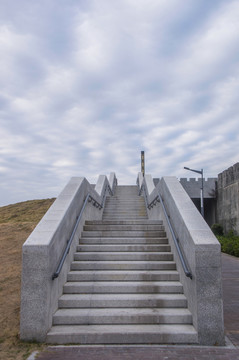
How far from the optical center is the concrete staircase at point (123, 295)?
3754 mm

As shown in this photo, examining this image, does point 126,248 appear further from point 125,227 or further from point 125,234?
point 125,227

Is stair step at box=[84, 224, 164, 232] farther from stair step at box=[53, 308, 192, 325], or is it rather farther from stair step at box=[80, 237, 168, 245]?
stair step at box=[53, 308, 192, 325]

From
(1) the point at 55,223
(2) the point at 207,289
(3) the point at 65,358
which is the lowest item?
(3) the point at 65,358

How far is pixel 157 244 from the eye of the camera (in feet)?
19.4

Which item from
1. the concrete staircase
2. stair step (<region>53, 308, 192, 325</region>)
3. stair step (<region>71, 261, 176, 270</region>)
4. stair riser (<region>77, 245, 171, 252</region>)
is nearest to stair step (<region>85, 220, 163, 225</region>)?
the concrete staircase

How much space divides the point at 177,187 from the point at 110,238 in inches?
68.5

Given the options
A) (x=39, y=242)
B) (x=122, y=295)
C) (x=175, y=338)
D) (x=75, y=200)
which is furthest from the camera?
(x=75, y=200)

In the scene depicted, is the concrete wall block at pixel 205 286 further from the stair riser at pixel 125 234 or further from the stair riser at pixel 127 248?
the stair riser at pixel 125 234

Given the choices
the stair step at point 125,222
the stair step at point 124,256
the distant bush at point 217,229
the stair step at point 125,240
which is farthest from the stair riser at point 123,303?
the distant bush at point 217,229

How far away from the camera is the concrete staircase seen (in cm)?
375

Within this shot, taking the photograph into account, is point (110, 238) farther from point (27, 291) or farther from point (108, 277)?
point (27, 291)

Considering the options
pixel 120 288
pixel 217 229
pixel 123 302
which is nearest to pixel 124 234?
pixel 120 288

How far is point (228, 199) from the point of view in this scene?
2025 centimetres

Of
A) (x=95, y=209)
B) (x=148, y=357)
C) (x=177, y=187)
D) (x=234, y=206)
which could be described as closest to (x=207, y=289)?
(x=148, y=357)
